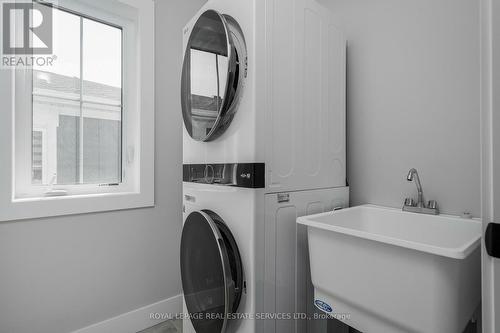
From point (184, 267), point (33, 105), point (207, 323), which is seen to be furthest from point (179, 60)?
point (207, 323)

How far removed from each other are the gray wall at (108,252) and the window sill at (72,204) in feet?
0.15

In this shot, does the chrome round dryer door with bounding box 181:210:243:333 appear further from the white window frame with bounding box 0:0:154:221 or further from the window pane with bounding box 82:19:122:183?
the window pane with bounding box 82:19:122:183

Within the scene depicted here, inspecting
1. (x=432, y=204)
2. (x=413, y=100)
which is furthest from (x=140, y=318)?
(x=413, y=100)

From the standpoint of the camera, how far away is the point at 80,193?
1.61 meters

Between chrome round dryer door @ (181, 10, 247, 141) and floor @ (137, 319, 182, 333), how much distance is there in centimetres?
137

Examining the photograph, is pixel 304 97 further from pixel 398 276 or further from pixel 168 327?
pixel 168 327

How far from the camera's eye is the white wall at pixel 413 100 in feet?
3.66

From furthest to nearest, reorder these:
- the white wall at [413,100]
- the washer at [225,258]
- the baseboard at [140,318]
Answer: the baseboard at [140,318], the white wall at [413,100], the washer at [225,258]

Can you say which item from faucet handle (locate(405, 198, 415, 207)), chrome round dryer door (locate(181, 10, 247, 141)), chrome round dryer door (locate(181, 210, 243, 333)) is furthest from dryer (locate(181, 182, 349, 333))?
faucet handle (locate(405, 198, 415, 207))

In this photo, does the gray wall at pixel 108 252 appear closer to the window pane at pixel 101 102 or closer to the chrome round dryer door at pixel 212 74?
the window pane at pixel 101 102

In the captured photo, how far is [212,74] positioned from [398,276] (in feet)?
3.31

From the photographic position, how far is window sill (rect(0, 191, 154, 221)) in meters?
1.32

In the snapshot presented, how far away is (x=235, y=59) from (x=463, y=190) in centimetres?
115

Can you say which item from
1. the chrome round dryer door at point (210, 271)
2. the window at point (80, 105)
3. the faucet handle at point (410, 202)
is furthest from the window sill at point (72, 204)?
the faucet handle at point (410, 202)
